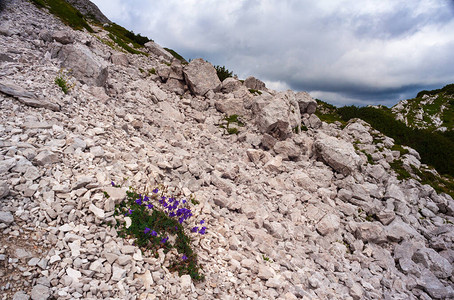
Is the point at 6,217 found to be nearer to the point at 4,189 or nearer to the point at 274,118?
the point at 4,189

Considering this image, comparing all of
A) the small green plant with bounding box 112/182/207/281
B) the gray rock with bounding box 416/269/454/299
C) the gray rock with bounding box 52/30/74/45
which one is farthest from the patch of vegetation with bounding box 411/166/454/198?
the gray rock with bounding box 52/30/74/45

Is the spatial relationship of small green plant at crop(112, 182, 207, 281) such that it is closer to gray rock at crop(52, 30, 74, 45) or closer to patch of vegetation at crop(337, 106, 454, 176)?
gray rock at crop(52, 30, 74, 45)

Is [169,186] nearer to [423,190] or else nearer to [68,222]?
[68,222]

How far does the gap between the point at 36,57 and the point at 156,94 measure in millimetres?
7407

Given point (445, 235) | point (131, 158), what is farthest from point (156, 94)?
point (445, 235)

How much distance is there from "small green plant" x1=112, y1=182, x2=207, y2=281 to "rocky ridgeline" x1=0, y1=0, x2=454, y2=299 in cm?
31

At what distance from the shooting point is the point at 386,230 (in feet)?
46.6

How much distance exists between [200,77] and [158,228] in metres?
16.1

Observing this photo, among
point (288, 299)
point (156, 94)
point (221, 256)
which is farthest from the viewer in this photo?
point (156, 94)

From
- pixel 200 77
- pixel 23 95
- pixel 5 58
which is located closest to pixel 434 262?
pixel 200 77

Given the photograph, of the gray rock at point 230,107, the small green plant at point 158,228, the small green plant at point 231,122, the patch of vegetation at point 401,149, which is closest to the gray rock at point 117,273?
the small green plant at point 158,228

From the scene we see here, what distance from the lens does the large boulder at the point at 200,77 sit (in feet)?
66.7

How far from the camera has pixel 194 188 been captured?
10898mm

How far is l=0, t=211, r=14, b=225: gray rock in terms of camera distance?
5087 mm
